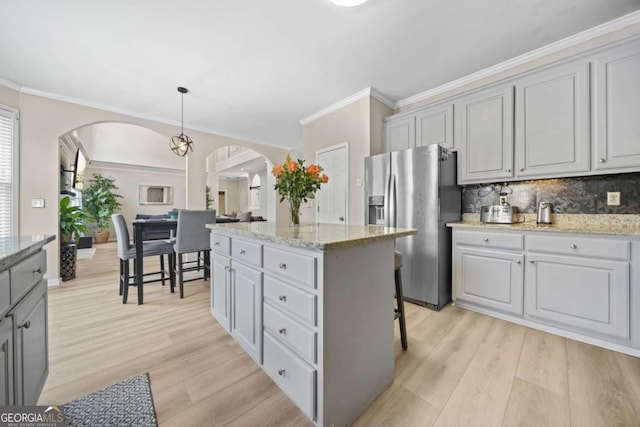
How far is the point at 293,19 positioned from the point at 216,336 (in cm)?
268

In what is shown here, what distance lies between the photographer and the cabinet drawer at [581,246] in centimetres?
176

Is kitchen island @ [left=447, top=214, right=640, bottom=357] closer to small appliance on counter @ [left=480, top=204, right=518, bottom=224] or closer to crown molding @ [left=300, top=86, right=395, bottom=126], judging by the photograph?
small appliance on counter @ [left=480, top=204, right=518, bottom=224]

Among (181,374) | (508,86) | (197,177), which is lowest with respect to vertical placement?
(181,374)

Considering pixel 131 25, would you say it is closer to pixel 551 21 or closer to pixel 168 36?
pixel 168 36

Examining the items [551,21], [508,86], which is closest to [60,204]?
[508,86]

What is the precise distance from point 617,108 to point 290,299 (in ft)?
9.29

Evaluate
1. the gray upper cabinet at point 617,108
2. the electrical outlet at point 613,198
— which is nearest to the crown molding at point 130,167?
the gray upper cabinet at point 617,108

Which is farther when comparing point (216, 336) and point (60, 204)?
point (60, 204)

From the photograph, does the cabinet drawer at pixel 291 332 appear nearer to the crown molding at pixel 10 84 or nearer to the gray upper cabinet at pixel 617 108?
the gray upper cabinet at pixel 617 108

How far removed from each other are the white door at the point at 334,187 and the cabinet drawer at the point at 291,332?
2.32 m

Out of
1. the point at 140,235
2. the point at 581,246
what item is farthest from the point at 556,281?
the point at 140,235

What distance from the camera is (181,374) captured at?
159 cm

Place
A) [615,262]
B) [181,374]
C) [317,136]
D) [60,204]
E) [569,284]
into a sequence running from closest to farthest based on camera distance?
[181,374], [615,262], [569,284], [60,204], [317,136]

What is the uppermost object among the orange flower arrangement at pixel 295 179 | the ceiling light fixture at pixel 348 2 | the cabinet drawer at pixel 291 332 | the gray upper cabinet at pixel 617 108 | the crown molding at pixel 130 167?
the ceiling light fixture at pixel 348 2
